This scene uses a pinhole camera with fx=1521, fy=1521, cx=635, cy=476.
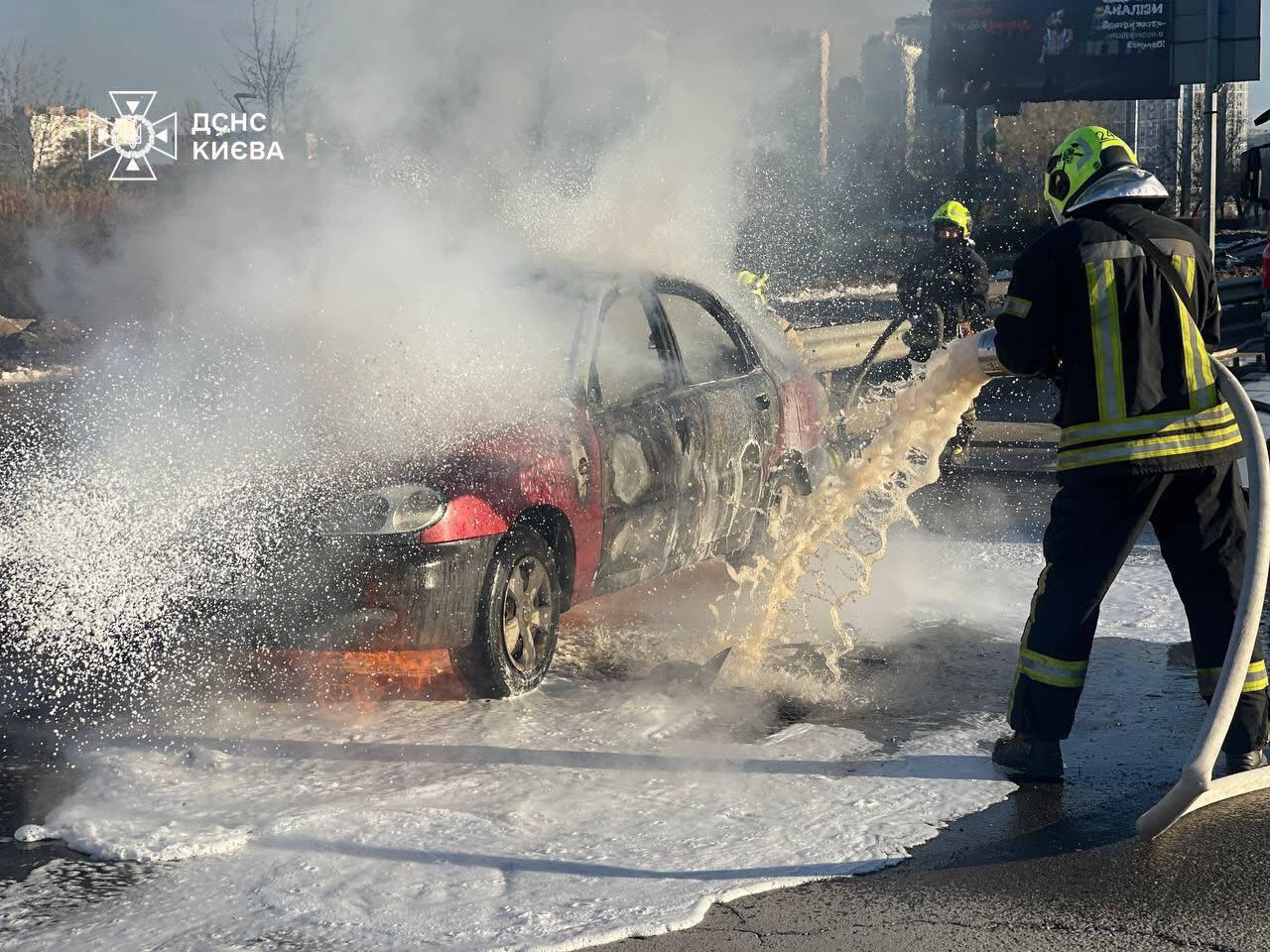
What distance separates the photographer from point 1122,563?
441 centimetres

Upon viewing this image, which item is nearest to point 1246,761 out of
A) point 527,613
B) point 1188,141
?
point 527,613

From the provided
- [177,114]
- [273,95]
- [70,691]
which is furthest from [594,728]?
[177,114]

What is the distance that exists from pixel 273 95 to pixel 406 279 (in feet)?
63.1

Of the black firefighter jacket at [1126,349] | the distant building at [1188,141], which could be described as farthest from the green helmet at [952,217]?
the distant building at [1188,141]

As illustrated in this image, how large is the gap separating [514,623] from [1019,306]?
6.78ft

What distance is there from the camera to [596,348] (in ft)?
19.6

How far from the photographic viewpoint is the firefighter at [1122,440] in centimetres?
431

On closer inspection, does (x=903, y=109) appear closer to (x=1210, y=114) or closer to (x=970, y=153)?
(x=970, y=153)

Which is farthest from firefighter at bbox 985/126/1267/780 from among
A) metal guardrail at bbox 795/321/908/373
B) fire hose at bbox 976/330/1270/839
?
metal guardrail at bbox 795/321/908/373

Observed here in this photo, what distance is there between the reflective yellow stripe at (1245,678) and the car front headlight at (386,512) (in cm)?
244

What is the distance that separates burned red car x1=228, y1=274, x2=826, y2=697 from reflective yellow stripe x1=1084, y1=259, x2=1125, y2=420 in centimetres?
201

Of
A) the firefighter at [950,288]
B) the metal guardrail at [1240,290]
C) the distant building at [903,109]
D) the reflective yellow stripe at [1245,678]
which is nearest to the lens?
the reflective yellow stripe at [1245,678]

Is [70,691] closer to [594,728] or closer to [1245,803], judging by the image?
[594,728]

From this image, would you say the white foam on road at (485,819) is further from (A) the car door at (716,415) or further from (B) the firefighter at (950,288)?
(B) the firefighter at (950,288)
